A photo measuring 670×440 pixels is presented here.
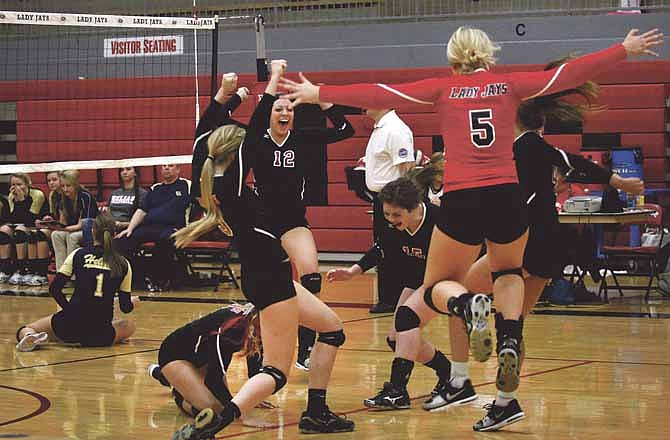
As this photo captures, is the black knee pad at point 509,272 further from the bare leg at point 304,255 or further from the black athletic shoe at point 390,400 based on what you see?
the bare leg at point 304,255

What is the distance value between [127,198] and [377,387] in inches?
313

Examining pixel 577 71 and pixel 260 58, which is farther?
pixel 260 58

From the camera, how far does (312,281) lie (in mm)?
6859

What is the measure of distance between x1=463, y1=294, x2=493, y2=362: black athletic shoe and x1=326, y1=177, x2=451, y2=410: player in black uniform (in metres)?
1.03

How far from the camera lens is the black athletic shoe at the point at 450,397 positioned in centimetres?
598

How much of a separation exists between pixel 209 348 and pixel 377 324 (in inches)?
175

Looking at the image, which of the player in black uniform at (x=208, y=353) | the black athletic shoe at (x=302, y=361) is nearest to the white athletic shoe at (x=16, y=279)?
the black athletic shoe at (x=302, y=361)

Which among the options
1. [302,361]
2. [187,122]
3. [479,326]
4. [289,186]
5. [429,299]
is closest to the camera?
[479,326]

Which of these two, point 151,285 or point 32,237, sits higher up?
point 32,237

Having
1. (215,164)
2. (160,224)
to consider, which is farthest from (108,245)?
(160,224)

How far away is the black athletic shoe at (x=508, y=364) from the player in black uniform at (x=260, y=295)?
0.84 m

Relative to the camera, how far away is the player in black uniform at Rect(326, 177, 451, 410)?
6.00 metres

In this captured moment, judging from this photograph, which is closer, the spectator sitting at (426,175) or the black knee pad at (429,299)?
the black knee pad at (429,299)

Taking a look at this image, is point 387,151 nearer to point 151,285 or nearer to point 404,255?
point 404,255
